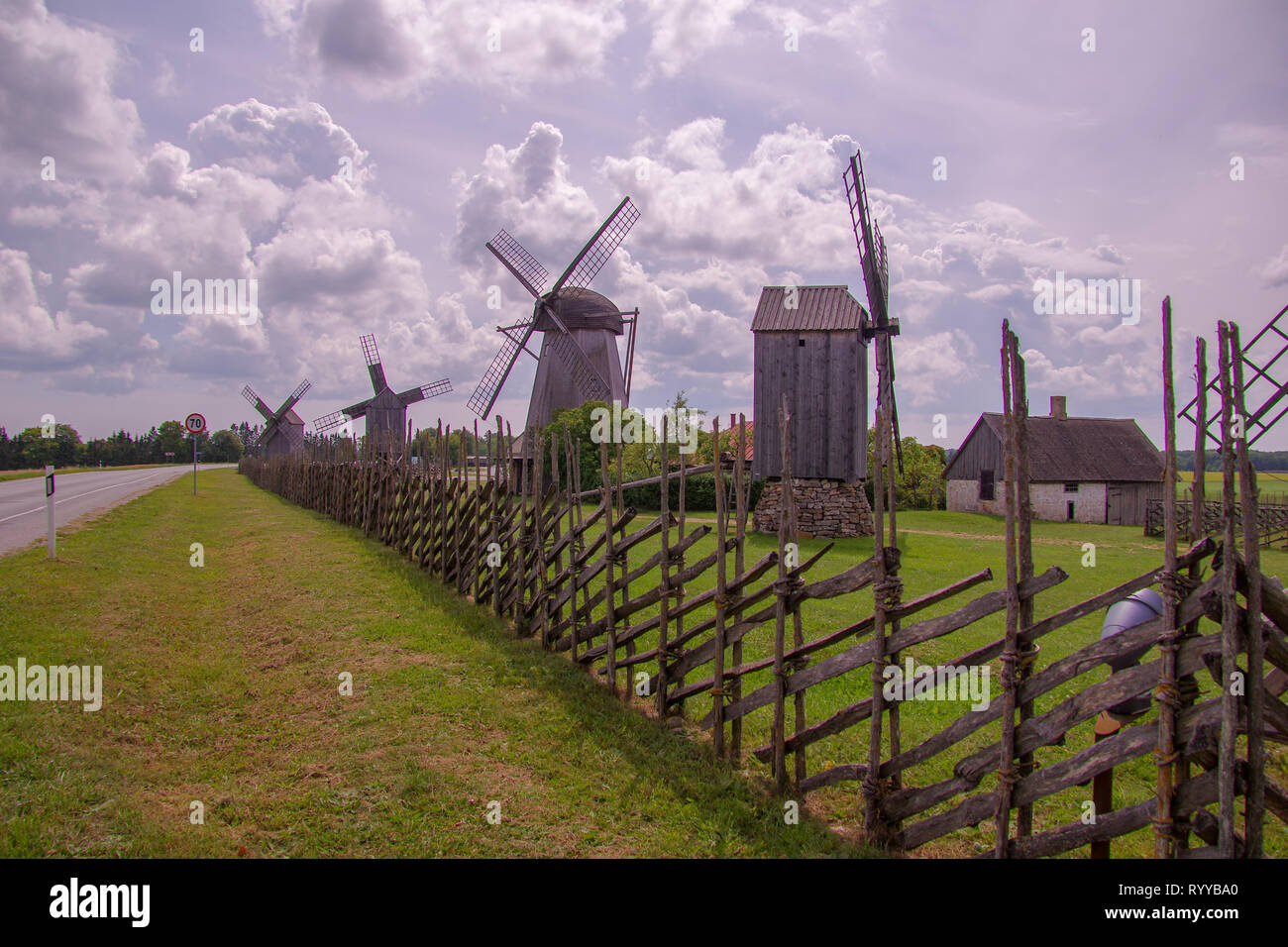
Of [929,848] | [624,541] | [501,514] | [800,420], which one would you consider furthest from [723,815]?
[800,420]

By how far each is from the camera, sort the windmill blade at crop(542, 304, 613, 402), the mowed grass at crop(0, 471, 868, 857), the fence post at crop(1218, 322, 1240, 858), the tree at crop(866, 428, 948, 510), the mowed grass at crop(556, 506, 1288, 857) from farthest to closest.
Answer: the tree at crop(866, 428, 948, 510), the windmill blade at crop(542, 304, 613, 402), the mowed grass at crop(556, 506, 1288, 857), the mowed grass at crop(0, 471, 868, 857), the fence post at crop(1218, 322, 1240, 858)

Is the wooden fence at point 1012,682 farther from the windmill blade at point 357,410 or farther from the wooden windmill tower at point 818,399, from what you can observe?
the windmill blade at point 357,410

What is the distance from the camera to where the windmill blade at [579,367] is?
108 ft

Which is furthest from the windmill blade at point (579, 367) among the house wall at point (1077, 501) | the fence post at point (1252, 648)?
the fence post at point (1252, 648)

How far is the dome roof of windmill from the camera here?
110ft

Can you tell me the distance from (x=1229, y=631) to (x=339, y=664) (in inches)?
266

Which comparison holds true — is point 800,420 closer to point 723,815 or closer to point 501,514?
point 501,514

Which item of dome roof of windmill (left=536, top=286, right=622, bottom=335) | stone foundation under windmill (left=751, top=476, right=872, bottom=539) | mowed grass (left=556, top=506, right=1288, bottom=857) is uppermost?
dome roof of windmill (left=536, top=286, right=622, bottom=335)

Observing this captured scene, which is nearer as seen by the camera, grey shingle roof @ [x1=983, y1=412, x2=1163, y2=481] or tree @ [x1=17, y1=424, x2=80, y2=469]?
grey shingle roof @ [x1=983, y1=412, x2=1163, y2=481]

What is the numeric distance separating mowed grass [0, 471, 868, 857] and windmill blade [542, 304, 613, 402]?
79.1 feet

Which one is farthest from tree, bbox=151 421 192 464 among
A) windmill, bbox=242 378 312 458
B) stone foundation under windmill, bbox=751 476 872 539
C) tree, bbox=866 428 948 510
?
stone foundation under windmill, bbox=751 476 872 539

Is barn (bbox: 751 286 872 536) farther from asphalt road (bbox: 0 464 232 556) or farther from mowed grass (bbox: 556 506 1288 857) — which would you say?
asphalt road (bbox: 0 464 232 556)

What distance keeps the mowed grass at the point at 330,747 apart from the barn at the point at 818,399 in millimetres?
14163

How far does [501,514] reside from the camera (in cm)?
945
